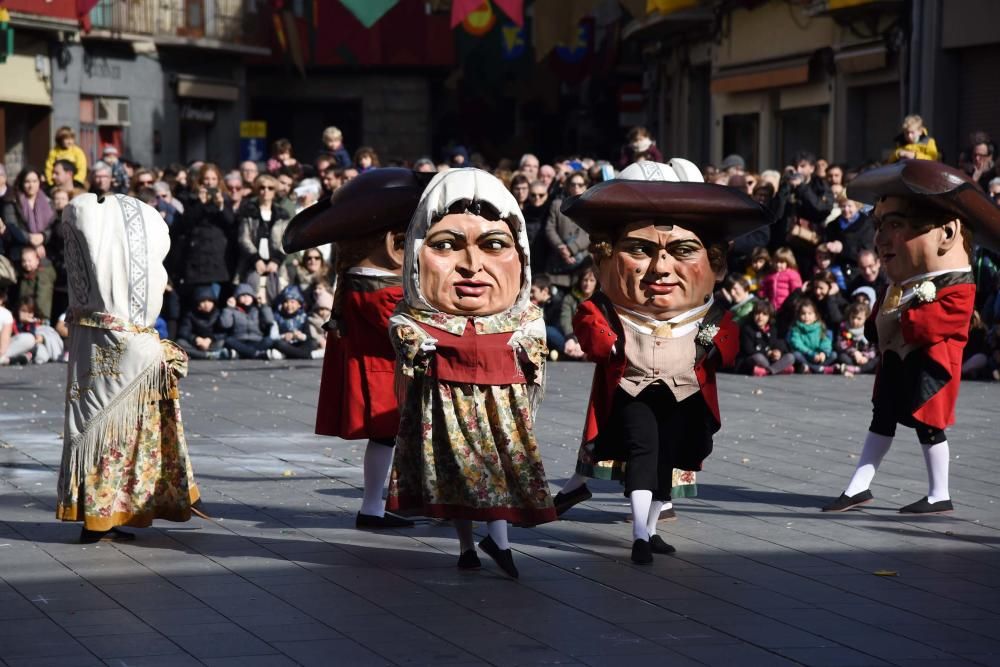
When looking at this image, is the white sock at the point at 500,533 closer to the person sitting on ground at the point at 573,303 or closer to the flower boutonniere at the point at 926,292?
the flower boutonniere at the point at 926,292

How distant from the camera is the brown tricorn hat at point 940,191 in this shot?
864 centimetres

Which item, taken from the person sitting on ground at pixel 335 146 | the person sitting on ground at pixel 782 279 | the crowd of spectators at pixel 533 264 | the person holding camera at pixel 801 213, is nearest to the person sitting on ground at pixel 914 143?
the crowd of spectators at pixel 533 264

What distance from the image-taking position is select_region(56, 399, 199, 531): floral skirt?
25.8 feet

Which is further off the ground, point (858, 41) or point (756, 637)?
point (858, 41)

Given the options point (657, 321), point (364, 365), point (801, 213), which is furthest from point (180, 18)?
point (657, 321)

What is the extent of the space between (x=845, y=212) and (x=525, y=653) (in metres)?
11.9

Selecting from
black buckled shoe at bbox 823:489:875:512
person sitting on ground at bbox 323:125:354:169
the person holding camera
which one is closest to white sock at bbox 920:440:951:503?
black buckled shoe at bbox 823:489:875:512

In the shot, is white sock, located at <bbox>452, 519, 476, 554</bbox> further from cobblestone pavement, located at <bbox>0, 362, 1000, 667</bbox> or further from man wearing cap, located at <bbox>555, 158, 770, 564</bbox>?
man wearing cap, located at <bbox>555, 158, 770, 564</bbox>

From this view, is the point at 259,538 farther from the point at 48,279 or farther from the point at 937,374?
the point at 48,279

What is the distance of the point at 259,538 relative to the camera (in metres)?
8.05

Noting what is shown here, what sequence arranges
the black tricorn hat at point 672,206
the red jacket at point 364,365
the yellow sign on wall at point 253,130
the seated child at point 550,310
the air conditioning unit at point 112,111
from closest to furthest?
the black tricorn hat at point 672,206 < the red jacket at point 364,365 < the seated child at point 550,310 < the yellow sign on wall at point 253,130 < the air conditioning unit at point 112,111

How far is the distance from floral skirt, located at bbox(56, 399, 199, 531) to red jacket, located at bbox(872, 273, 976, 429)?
11.6ft

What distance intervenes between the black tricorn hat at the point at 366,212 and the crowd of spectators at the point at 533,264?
7.82 m

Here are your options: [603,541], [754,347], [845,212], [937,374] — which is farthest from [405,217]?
[845,212]
